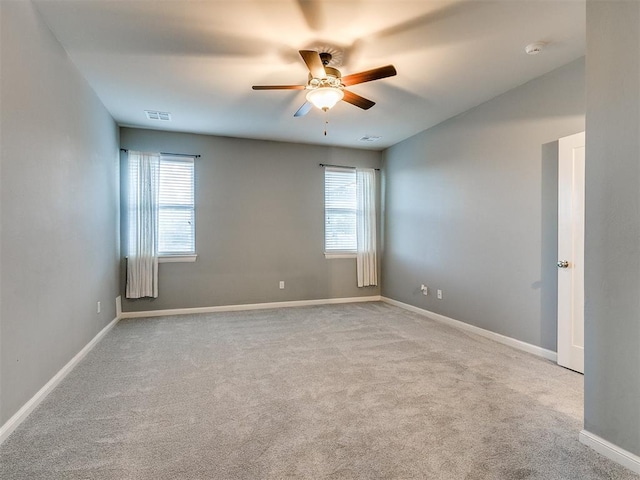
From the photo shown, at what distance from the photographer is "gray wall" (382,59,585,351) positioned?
3232 millimetres

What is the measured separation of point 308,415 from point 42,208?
2348 millimetres

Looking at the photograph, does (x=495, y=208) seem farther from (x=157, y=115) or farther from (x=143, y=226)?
(x=143, y=226)

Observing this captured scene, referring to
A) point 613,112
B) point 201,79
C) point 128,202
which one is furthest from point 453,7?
point 128,202

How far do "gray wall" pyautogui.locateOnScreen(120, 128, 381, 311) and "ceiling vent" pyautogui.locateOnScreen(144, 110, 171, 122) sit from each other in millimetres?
569

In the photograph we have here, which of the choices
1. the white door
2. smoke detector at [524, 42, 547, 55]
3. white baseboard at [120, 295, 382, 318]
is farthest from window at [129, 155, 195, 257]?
the white door

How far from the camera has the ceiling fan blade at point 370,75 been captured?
2.53 metres

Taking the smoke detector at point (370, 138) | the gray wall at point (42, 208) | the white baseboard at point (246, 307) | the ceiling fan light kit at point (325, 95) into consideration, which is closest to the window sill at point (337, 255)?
the white baseboard at point (246, 307)

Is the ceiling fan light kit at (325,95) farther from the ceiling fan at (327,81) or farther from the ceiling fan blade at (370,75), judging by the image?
the ceiling fan blade at (370,75)

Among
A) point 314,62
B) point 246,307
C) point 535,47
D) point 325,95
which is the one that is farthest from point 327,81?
point 246,307

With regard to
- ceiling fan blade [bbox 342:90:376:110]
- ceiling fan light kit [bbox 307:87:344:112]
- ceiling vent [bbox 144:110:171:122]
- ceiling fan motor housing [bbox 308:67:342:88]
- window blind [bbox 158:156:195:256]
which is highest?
ceiling vent [bbox 144:110:171:122]

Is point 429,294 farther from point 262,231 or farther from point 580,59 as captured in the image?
point 580,59

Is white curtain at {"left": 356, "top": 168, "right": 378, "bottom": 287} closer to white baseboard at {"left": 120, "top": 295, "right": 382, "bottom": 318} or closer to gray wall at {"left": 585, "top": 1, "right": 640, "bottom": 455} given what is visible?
white baseboard at {"left": 120, "top": 295, "right": 382, "bottom": 318}

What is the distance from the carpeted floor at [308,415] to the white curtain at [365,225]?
236cm

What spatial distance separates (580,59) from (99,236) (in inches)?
199
